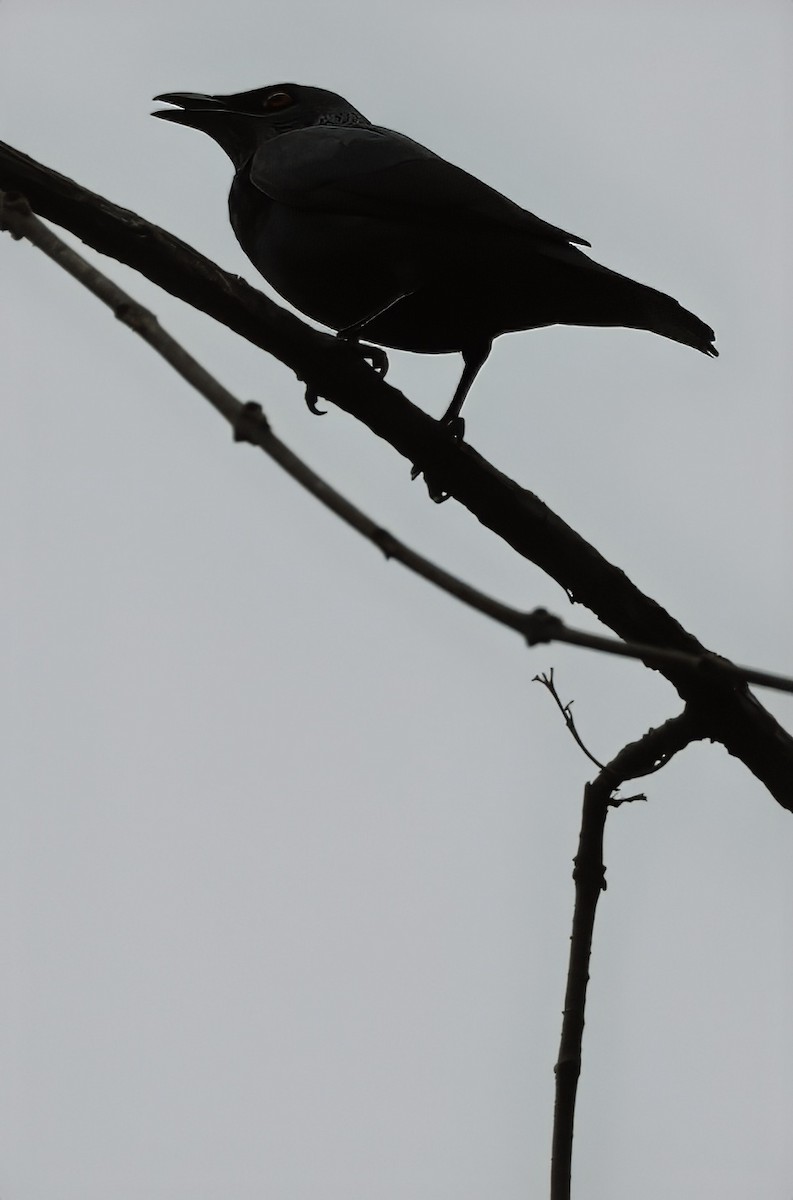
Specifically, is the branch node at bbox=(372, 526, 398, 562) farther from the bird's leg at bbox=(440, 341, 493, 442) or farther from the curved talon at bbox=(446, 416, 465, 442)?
the bird's leg at bbox=(440, 341, 493, 442)

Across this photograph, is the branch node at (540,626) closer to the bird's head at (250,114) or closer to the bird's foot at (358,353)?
the bird's foot at (358,353)

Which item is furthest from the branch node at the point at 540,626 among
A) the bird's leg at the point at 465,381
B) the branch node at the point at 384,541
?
the bird's leg at the point at 465,381

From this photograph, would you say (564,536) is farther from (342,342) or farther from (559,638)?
(559,638)

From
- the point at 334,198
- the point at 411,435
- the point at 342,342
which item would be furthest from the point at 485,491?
the point at 334,198

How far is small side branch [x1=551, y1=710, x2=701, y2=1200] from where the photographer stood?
3.44 m

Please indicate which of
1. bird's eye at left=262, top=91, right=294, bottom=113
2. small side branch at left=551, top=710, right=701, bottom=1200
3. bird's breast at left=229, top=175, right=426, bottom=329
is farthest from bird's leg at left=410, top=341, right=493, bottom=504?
bird's eye at left=262, top=91, right=294, bottom=113

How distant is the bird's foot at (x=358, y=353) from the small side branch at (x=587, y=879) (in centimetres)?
147

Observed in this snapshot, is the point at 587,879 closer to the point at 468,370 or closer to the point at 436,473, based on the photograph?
the point at 436,473

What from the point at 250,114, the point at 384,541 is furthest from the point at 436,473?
the point at 250,114

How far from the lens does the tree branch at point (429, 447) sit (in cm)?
340

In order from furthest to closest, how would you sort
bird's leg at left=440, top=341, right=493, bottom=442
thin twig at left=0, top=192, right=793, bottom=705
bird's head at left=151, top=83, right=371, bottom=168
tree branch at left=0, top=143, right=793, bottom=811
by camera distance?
bird's head at left=151, top=83, right=371, bottom=168 → bird's leg at left=440, top=341, right=493, bottom=442 → tree branch at left=0, top=143, right=793, bottom=811 → thin twig at left=0, top=192, right=793, bottom=705

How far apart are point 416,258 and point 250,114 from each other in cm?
183

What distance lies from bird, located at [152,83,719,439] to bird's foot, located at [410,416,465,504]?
23mm

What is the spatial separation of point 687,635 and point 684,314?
1415 millimetres
